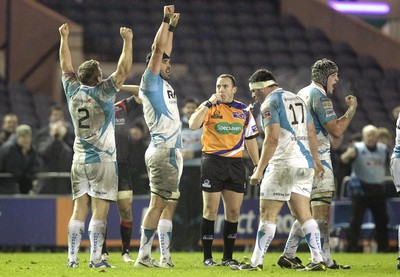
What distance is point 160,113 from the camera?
11.6m

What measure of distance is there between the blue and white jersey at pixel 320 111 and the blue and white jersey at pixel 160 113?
4.85 feet

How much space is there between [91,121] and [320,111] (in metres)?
2.54

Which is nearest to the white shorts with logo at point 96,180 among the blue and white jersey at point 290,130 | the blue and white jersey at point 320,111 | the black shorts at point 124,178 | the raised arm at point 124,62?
the raised arm at point 124,62

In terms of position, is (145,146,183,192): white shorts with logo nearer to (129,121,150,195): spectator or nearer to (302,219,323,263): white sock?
(302,219,323,263): white sock

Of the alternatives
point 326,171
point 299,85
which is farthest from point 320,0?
point 326,171

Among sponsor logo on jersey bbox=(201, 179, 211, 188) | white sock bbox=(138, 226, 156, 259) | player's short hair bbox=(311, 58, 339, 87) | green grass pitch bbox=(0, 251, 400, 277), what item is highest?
player's short hair bbox=(311, 58, 339, 87)

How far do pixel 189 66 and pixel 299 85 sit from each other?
2689 mm

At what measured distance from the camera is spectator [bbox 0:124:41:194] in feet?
57.0

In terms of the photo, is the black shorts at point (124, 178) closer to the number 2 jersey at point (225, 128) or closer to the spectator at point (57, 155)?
the number 2 jersey at point (225, 128)

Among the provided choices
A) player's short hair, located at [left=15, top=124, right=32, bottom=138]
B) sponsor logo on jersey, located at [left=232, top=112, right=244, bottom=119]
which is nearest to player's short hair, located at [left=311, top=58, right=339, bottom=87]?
sponsor logo on jersey, located at [left=232, top=112, right=244, bottom=119]

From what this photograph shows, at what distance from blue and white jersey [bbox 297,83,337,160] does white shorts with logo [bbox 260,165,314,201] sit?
0.80 metres

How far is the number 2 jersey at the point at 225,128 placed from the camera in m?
12.2

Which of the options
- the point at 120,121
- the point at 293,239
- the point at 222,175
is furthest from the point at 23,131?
the point at 293,239

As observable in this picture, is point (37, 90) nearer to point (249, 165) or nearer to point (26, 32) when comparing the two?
point (26, 32)
